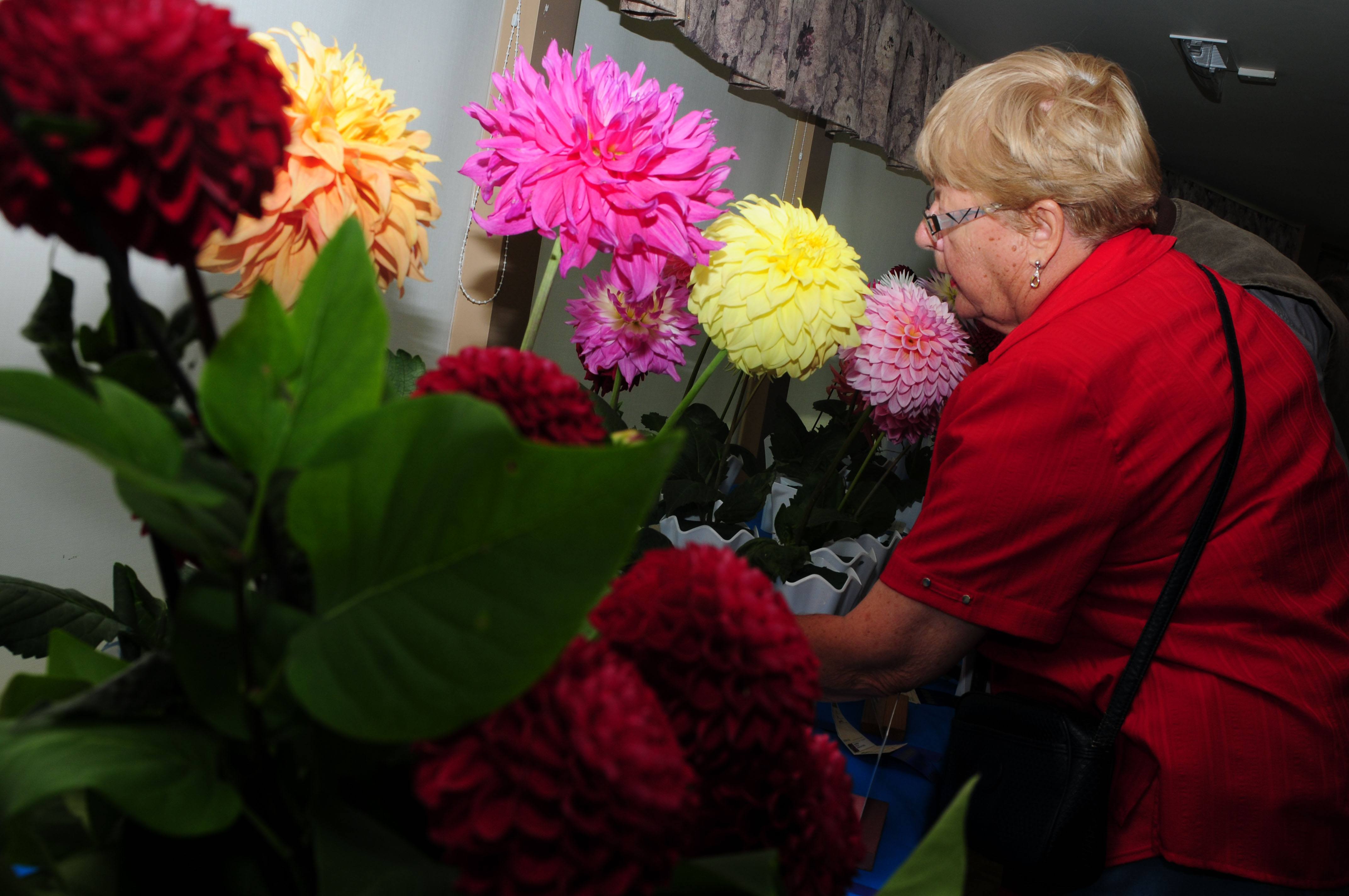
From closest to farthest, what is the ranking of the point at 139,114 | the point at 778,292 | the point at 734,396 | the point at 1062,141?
the point at 139,114
the point at 778,292
the point at 1062,141
the point at 734,396

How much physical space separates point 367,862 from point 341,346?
12 cm

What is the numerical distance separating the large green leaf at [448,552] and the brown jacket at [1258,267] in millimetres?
1175

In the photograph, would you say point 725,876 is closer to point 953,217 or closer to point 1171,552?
point 1171,552

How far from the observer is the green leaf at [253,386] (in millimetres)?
203

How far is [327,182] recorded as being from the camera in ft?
1.68

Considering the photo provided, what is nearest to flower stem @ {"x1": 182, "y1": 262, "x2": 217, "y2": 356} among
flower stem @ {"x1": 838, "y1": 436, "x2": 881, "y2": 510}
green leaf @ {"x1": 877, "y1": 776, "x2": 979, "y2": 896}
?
green leaf @ {"x1": 877, "y1": 776, "x2": 979, "y2": 896}

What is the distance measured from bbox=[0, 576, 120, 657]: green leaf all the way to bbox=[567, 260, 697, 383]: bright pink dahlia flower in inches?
20.6

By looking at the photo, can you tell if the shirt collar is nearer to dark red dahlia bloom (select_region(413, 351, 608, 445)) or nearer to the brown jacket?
the brown jacket

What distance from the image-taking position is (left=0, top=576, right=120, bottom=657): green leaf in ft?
1.56

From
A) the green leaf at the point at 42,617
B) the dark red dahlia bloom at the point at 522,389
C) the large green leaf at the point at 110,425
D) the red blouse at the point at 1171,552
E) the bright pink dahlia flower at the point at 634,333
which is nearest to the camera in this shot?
the large green leaf at the point at 110,425

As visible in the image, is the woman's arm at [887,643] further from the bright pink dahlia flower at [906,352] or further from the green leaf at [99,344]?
the green leaf at [99,344]

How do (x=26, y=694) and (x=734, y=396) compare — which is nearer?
(x=26, y=694)

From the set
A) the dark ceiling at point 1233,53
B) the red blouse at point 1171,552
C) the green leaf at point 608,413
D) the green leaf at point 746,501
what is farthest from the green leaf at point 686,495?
the dark ceiling at point 1233,53

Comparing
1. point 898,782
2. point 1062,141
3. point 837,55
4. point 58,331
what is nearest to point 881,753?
point 898,782
